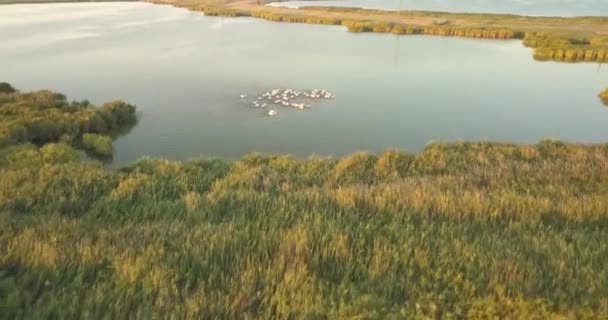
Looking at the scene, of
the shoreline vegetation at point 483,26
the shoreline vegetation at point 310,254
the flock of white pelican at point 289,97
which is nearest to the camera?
the shoreline vegetation at point 310,254

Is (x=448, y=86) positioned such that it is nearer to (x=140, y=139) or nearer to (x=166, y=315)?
(x=140, y=139)

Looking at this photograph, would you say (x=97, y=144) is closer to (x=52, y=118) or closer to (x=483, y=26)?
(x=52, y=118)

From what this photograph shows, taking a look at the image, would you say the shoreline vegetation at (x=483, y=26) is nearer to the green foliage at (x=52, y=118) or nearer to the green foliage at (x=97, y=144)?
the green foliage at (x=52, y=118)

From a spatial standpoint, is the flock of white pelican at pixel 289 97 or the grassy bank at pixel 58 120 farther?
the flock of white pelican at pixel 289 97

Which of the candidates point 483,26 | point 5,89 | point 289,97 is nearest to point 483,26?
point 483,26

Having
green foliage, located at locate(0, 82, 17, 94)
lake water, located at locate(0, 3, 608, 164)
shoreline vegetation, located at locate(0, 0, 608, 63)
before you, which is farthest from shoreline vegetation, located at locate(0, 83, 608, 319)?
shoreline vegetation, located at locate(0, 0, 608, 63)

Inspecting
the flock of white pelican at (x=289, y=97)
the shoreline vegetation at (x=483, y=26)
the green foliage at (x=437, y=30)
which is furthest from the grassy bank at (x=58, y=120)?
the green foliage at (x=437, y=30)

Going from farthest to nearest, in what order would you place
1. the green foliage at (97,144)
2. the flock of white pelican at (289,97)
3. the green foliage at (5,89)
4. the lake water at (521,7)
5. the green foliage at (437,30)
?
the lake water at (521,7)
the green foliage at (437,30)
the flock of white pelican at (289,97)
the green foliage at (5,89)
the green foliage at (97,144)
